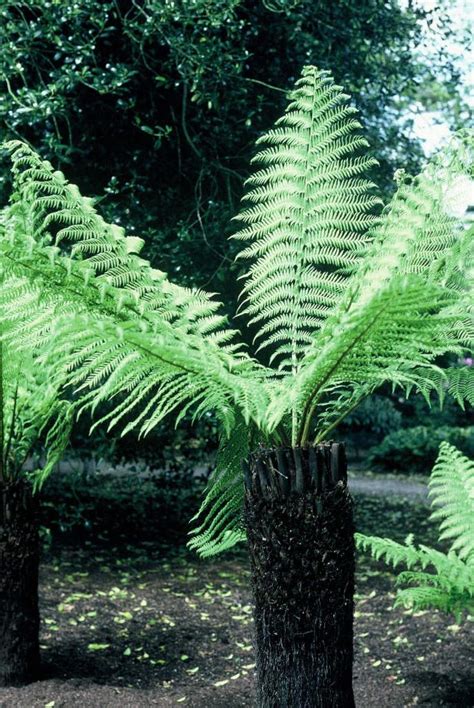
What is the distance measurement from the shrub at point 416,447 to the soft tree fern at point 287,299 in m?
9.59

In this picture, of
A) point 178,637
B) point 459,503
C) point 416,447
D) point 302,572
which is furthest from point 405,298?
point 416,447

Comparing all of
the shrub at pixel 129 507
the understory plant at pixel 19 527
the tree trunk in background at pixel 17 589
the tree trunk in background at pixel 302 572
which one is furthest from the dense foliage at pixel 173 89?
the tree trunk in background at pixel 302 572

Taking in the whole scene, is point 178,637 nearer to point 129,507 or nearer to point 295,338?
point 295,338

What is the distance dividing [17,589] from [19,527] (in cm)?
24

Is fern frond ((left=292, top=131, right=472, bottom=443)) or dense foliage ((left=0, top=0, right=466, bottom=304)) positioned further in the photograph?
dense foliage ((left=0, top=0, right=466, bottom=304))

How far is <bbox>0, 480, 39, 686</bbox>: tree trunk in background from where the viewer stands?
3.20 meters

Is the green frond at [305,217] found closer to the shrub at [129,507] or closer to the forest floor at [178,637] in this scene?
the forest floor at [178,637]

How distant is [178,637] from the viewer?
4250 mm

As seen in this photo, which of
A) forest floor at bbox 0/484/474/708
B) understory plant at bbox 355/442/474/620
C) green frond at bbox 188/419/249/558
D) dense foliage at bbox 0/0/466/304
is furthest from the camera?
dense foliage at bbox 0/0/466/304

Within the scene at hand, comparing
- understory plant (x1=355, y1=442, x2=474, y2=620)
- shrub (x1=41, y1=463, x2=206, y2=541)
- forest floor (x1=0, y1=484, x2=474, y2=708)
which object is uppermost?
understory plant (x1=355, y1=442, x2=474, y2=620)

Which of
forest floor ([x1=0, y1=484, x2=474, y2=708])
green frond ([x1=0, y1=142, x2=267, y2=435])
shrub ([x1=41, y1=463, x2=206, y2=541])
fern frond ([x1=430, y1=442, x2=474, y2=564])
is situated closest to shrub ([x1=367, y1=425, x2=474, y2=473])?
shrub ([x1=41, y1=463, x2=206, y2=541])

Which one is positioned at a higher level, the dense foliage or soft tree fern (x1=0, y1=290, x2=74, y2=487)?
the dense foliage

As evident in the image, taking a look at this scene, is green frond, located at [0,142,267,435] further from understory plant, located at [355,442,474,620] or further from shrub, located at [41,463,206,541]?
shrub, located at [41,463,206,541]

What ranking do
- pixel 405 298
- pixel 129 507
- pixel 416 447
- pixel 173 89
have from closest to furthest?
pixel 405 298 < pixel 173 89 < pixel 129 507 < pixel 416 447
